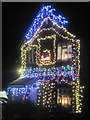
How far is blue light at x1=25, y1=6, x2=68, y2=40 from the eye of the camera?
13.5 metres

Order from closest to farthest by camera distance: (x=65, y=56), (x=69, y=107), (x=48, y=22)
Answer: (x=69, y=107) → (x=65, y=56) → (x=48, y=22)

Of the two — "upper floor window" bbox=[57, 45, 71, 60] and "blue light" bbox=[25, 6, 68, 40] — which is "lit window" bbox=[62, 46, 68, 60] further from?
"blue light" bbox=[25, 6, 68, 40]

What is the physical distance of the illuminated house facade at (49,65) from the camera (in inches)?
483

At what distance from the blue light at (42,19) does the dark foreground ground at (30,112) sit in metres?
5.69

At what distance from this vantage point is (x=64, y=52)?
1304cm

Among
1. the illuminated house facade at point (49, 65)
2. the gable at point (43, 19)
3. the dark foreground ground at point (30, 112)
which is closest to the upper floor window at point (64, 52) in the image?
the illuminated house facade at point (49, 65)

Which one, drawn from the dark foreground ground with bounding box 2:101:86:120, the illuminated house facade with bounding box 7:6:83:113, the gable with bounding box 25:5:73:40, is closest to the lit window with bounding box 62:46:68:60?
the illuminated house facade with bounding box 7:6:83:113

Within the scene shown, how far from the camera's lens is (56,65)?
13.1 meters

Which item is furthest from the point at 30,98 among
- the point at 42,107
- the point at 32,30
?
the point at 32,30

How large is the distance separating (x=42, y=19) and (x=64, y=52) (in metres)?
3.61

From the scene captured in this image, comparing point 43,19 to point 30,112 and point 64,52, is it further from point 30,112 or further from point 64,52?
point 30,112

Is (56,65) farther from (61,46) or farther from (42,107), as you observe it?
(42,107)

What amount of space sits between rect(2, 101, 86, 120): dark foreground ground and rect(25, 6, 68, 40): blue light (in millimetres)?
5686

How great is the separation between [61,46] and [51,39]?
1.02 meters
